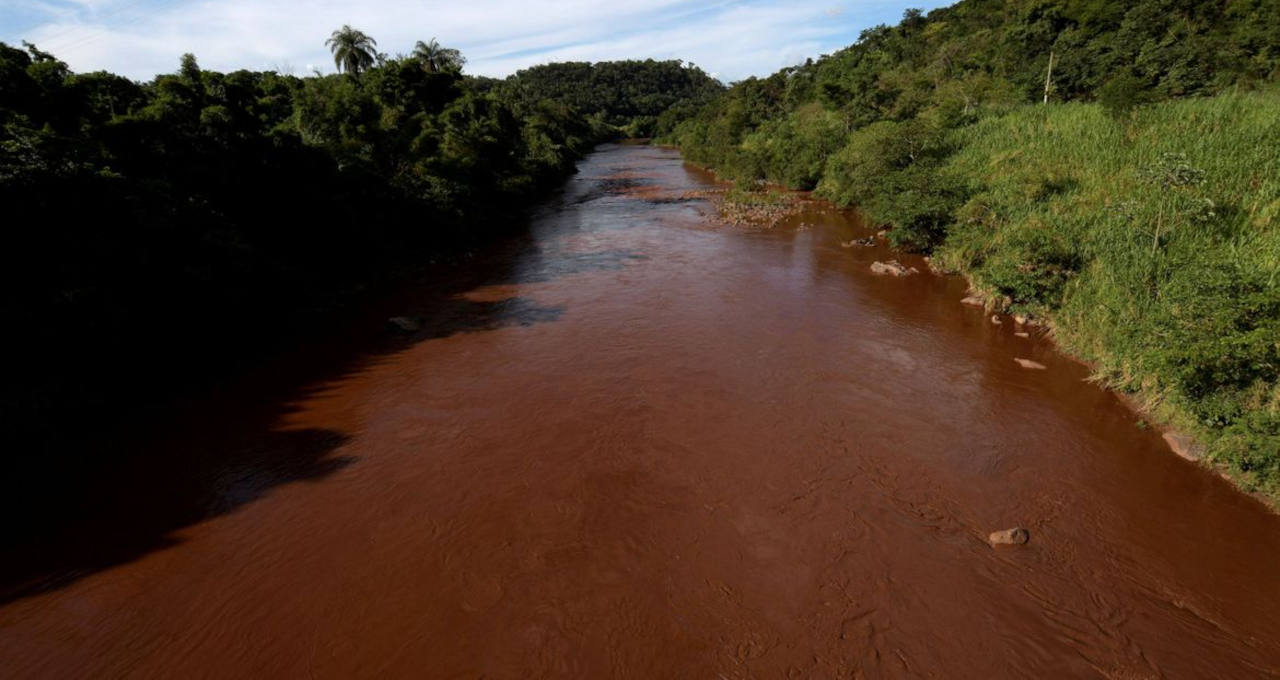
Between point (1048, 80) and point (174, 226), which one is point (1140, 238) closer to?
point (174, 226)

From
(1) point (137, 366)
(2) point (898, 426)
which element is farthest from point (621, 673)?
(1) point (137, 366)

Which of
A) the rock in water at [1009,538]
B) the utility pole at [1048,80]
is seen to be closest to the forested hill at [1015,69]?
the utility pole at [1048,80]

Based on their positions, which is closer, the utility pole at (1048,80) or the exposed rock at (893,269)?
the exposed rock at (893,269)

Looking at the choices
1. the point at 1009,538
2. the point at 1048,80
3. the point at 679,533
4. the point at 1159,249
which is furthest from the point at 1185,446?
the point at 1048,80

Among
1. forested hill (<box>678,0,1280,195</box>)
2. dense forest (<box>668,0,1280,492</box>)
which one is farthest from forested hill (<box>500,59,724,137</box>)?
dense forest (<box>668,0,1280,492</box>)

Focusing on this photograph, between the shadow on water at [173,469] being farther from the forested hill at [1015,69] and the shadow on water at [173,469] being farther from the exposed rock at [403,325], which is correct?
the forested hill at [1015,69]

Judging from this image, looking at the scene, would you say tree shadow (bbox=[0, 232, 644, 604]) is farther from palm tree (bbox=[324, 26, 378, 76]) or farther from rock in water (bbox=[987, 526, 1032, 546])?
palm tree (bbox=[324, 26, 378, 76])

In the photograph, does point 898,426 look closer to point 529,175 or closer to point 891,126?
point 891,126
